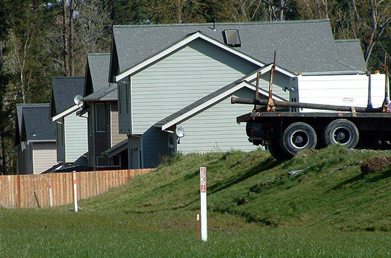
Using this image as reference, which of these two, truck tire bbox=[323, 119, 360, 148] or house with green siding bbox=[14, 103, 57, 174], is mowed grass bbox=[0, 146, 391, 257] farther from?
house with green siding bbox=[14, 103, 57, 174]

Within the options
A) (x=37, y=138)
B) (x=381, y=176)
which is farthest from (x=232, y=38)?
(x=37, y=138)

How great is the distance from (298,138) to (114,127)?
2152 cm

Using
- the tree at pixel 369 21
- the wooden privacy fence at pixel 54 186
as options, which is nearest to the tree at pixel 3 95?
the tree at pixel 369 21

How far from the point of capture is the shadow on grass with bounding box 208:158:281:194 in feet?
81.6

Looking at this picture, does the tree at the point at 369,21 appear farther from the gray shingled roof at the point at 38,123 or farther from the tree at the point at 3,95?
the tree at the point at 3,95

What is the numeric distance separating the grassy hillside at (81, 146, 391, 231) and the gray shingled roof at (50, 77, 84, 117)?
2092 centimetres

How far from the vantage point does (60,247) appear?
12836 millimetres

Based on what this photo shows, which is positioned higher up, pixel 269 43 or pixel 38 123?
pixel 269 43

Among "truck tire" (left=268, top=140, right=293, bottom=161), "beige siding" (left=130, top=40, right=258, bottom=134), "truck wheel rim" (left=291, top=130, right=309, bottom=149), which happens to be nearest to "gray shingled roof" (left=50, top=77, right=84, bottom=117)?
"beige siding" (left=130, top=40, right=258, bottom=134)

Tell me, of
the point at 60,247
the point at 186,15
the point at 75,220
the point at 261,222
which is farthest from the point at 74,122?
the point at 60,247

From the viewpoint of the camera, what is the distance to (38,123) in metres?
58.5

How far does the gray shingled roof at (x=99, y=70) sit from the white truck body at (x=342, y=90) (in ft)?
76.8

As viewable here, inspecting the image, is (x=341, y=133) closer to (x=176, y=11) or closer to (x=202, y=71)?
(x=202, y=71)

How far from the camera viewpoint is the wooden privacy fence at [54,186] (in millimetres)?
35000
